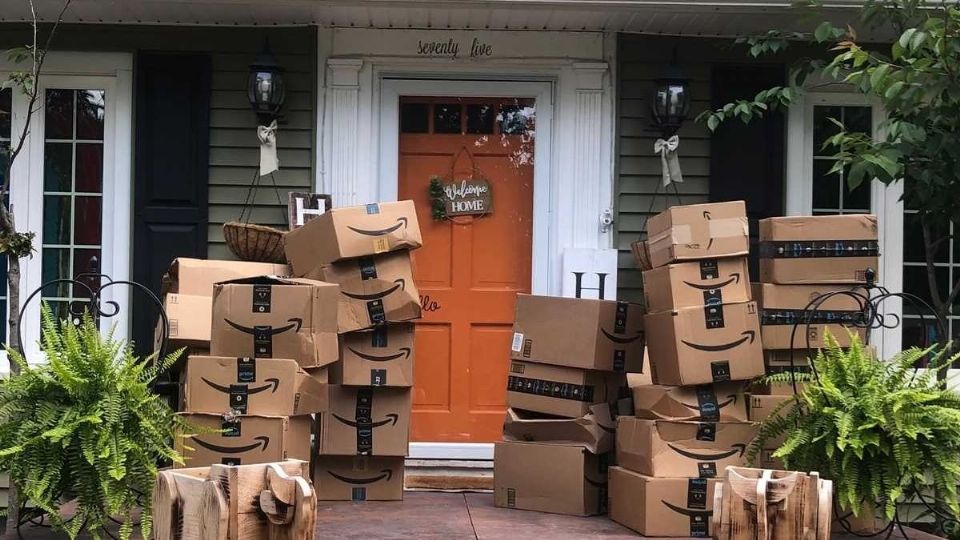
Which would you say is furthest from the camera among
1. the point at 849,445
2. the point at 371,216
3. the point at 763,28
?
the point at 763,28

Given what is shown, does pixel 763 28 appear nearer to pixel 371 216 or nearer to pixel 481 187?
pixel 481 187

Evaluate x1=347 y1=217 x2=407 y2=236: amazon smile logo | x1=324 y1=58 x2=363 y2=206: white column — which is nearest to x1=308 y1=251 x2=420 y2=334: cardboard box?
x1=347 y1=217 x2=407 y2=236: amazon smile logo

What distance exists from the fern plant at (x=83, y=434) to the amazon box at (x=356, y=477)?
1.19m

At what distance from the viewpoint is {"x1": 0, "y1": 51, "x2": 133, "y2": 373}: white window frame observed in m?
5.64

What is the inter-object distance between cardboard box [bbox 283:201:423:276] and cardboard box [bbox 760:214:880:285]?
1720 mm

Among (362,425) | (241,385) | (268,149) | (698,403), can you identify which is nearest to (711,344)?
(698,403)

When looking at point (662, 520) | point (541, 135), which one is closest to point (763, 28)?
point (541, 135)

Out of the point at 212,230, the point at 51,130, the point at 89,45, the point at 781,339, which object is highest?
the point at 89,45

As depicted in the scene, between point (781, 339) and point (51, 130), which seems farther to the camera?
point (51, 130)

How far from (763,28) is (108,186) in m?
3.76

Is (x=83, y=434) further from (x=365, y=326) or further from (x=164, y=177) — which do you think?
(x=164, y=177)

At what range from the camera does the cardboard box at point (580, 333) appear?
479 cm

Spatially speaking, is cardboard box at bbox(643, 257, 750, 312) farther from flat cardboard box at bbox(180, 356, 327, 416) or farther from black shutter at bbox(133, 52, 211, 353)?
black shutter at bbox(133, 52, 211, 353)

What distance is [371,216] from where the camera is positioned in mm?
4789
